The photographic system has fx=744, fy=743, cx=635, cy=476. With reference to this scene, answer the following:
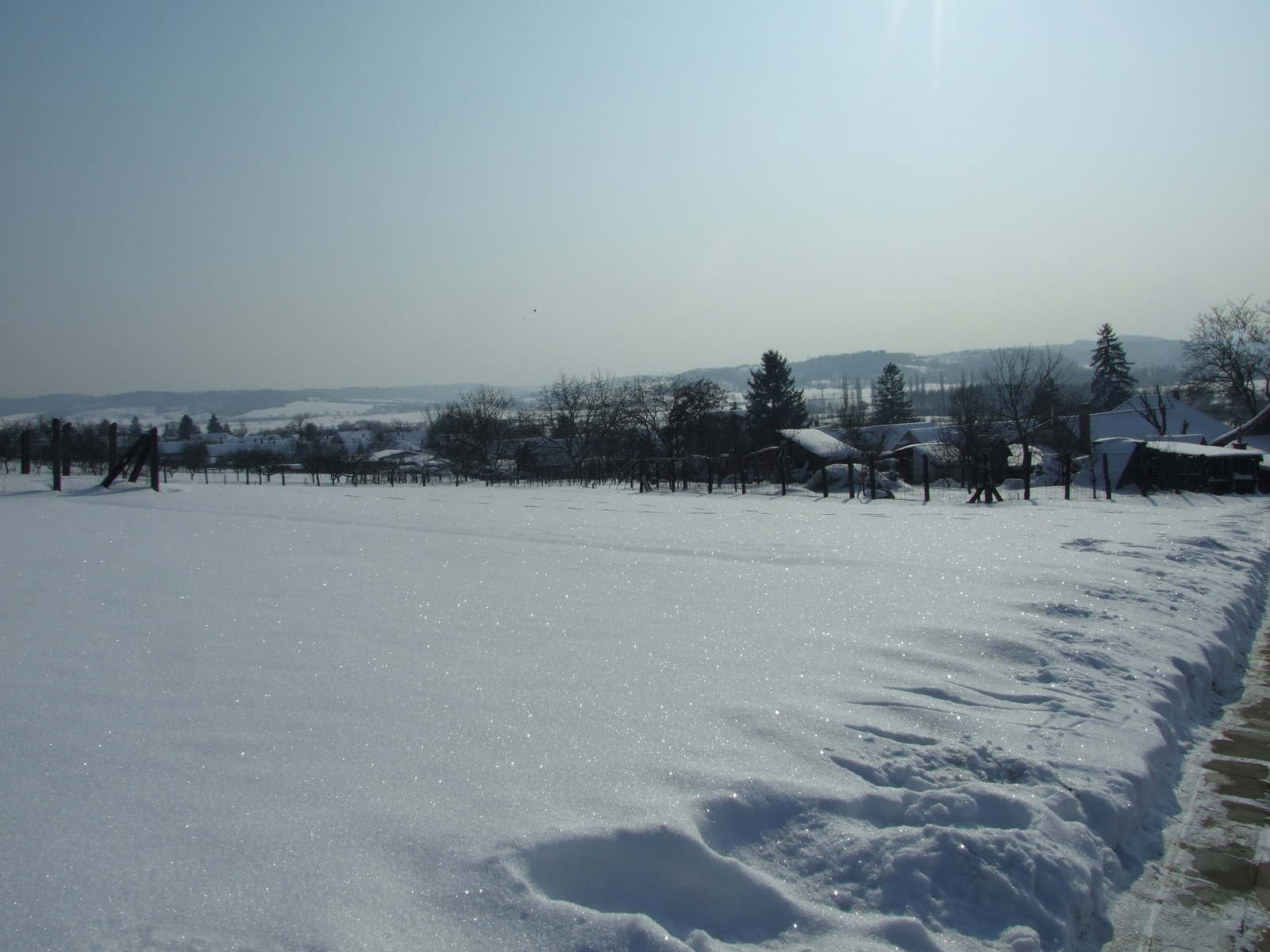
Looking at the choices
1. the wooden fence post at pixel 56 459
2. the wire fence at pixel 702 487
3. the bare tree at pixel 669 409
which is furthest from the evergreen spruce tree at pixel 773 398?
the wooden fence post at pixel 56 459

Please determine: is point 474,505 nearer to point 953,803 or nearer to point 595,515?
point 595,515

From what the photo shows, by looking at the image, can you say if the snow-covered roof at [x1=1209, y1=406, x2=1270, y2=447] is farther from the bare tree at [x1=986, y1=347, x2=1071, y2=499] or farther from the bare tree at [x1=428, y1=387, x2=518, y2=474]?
the bare tree at [x1=428, y1=387, x2=518, y2=474]

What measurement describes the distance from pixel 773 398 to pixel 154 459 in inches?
1862

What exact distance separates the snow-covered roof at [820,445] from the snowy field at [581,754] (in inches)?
1344

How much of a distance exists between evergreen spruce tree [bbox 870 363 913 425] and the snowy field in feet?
250

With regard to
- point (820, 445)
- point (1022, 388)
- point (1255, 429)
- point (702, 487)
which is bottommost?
point (702, 487)

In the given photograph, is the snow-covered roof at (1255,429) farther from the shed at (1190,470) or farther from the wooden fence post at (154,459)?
the wooden fence post at (154,459)

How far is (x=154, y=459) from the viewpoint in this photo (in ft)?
49.0

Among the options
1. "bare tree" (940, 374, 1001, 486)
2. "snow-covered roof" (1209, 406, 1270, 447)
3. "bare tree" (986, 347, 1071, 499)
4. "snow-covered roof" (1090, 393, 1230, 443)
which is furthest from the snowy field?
"snow-covered roof" (1090, 393, 1230, 443)

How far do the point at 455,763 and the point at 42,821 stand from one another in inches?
48.3

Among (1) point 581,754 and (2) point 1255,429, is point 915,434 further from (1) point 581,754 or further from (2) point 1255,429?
(1) point 581,754

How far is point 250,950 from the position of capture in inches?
69.8

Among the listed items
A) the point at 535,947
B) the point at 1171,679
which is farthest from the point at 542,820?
the point at 1171,679

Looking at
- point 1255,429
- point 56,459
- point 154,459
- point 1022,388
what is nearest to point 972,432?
point 1022,388
